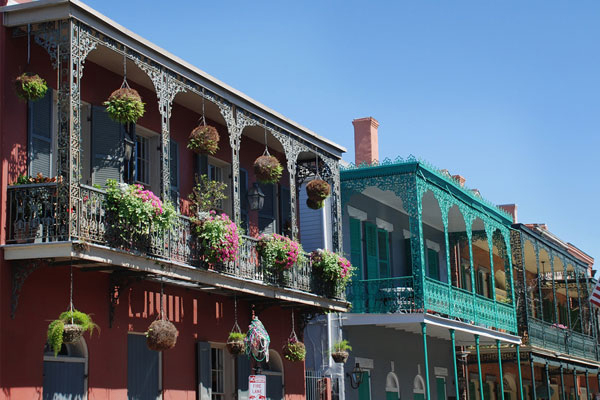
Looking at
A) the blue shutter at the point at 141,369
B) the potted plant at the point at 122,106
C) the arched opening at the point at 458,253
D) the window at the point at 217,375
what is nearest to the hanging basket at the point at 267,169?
the window at the point at 217,375

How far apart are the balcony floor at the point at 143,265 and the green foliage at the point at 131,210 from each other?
0.34 m

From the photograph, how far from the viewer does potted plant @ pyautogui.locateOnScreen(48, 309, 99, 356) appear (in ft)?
37.1

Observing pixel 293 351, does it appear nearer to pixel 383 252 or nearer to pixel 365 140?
pixel 383 252

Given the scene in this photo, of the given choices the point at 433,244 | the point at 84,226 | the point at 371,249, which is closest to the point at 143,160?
the point at 84,226

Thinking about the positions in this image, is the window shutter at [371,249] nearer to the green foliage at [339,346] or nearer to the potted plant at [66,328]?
the green foliage at [339,346]

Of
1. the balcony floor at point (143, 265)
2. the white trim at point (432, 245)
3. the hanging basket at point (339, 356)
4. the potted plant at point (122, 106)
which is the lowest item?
the hanging basket at point (339, 356)

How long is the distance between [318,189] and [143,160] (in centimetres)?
429

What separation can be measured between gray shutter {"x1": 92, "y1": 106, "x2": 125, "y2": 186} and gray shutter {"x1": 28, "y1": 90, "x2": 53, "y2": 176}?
3.18 feet

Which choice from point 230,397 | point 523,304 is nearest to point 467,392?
point 523,304

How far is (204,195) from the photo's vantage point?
15.7 m

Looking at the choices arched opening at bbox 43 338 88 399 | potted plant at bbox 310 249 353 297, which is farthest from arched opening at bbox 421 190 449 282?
arched opening at bbox 43 338 88 399

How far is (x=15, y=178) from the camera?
12.1m

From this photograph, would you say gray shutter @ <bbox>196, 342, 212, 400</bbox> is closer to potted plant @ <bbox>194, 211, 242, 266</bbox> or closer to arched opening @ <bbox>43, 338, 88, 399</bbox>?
potted plant @ <bbox>194, 211, 242, 266</bbox>

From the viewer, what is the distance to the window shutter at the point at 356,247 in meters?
21.5
